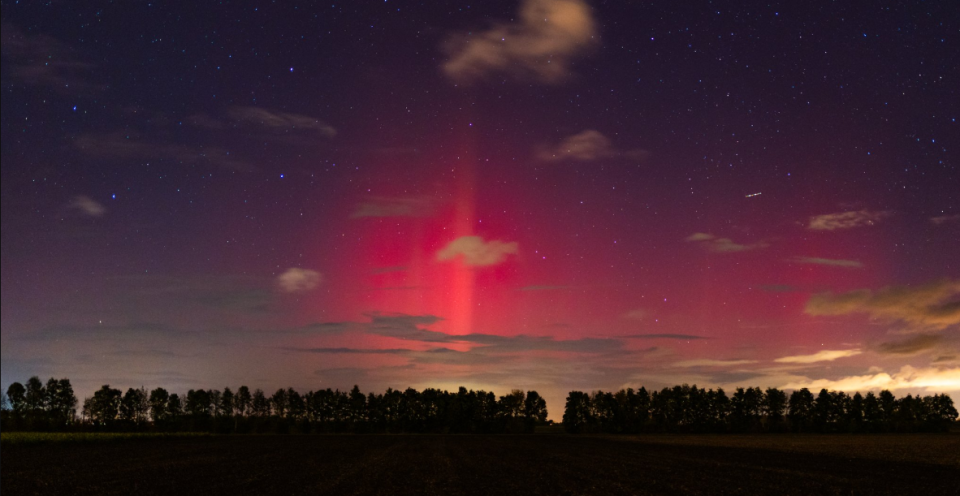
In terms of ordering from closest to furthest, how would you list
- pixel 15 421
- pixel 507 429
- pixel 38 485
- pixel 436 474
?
1. pixel 38 485
2. pixel 436 474
3. pixel 15 421
4. pixel 507 429

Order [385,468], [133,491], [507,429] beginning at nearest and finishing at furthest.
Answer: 1. [133,491]
2. [385,468]
3. [507,429]

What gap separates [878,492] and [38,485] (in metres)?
47.0

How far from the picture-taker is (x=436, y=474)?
41.3 meters

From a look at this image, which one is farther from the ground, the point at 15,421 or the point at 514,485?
the point at 514,485

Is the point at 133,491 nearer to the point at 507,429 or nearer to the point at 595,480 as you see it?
the point at 595,480

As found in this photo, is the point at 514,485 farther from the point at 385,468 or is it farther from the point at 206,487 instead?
the point at 206,487

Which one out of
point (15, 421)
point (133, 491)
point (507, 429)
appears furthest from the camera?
point (507, 429)

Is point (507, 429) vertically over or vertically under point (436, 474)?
under

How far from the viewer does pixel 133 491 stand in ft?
109

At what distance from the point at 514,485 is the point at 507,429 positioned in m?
169

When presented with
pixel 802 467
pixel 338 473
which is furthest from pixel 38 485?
pixel 802 467

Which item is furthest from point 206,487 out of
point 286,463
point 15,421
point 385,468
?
point 15,421

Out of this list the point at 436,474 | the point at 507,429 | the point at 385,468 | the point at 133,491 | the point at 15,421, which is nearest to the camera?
the point at 133,491

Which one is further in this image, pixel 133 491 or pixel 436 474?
pixel 436 474
